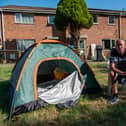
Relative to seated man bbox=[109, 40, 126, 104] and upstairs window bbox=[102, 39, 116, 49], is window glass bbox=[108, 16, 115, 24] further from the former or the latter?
seated man bbox=[109, 40, 126, 104]

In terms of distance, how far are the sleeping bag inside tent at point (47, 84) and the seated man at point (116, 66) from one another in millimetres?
616

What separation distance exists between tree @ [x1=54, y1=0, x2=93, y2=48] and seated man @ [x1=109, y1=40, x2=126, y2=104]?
30.8 ft

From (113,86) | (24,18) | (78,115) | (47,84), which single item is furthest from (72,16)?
(78,115)

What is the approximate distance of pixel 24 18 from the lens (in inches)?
602

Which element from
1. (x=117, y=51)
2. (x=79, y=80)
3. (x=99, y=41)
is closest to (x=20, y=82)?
(x=79, y=80)

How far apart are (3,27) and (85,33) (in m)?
7.35

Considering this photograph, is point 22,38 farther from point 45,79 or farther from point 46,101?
point 46,101

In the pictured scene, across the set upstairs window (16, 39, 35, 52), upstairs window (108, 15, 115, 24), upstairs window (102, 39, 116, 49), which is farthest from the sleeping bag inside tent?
upstairs window (108, 15, 115, 24)

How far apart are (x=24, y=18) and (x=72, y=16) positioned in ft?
15.2

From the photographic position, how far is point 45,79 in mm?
5391

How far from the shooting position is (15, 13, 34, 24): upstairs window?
1512 centimetres

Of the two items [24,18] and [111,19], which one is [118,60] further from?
[111,19]

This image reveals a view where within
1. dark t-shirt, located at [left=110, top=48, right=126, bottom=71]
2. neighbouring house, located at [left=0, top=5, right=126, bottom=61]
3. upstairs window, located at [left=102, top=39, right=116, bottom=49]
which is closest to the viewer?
dark t-shirt, located at [left=110, top=48, right=126, bottom=71]

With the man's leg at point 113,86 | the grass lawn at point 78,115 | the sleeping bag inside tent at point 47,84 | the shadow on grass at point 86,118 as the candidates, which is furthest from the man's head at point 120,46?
the shadow on grass at point 86,118
